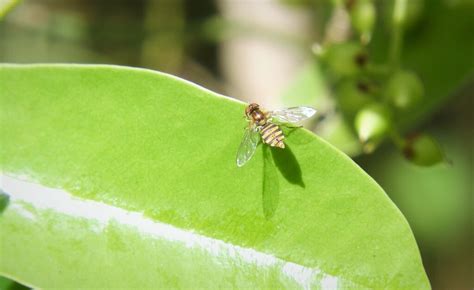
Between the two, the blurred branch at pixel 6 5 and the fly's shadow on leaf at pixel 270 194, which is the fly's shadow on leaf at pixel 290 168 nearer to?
the fly's shadow on leaf at pixel 270 194

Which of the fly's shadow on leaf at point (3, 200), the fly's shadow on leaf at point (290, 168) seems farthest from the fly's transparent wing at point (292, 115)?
the fly's shadow on leaf at point (3, 200)

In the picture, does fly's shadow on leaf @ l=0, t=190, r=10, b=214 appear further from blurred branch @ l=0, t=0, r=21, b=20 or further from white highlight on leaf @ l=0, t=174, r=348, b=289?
blurred branch @ l=0, t=0, r=21, b=20

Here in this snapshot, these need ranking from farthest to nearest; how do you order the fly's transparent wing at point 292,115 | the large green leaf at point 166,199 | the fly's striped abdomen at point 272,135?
1. the fly's transparent wing at point 292,115
2. the fly's striped abdomen at point 272,135
3. the large green leaf at point 166,199

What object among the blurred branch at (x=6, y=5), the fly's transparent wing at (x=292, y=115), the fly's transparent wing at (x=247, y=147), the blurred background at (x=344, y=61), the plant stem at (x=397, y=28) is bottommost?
the blurred background at (x=344, y=61)

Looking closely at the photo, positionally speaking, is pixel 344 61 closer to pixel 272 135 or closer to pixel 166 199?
pixel 272 135

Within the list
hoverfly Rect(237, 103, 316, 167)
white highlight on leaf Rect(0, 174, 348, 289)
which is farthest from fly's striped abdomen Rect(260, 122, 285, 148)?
white highlight on leaf Rect(0, 174, 348, 289)

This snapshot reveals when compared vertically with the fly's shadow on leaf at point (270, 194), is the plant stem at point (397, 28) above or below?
above

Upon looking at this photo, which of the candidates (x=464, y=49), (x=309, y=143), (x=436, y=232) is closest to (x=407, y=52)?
(x=464, y=49)
